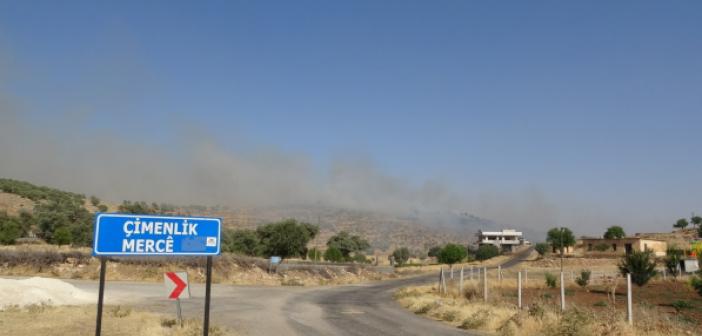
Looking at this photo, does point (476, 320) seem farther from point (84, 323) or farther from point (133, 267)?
point (133, 267)

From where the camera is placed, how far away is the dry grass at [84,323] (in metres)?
13.9

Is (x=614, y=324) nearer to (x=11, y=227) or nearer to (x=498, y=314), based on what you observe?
(x=498, y=314)

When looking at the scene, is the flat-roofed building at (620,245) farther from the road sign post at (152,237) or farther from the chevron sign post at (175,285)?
the road sign post at (152,237)

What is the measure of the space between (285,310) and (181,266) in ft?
73.3

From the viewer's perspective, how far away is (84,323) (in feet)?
51.6

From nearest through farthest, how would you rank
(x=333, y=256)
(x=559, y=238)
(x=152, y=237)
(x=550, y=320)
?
(x=152, y=237) < (x=550, y=320) < (x=333, y=256) < (x=559, y=238)

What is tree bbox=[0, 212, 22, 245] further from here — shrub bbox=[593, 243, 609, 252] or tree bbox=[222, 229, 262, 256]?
shrub bbox=[593, 243, 609, 252]

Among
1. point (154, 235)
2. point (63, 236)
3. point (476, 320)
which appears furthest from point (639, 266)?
point (63, 236)

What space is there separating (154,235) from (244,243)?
71629 mm

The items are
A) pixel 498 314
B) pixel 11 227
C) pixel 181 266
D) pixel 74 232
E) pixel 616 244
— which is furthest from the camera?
pixel 616 244

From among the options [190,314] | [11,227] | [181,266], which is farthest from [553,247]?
[190,314]

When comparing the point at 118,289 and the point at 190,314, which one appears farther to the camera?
the point at 118,289

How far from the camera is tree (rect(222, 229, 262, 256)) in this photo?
79125mm

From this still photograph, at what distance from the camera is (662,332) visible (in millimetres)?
12602
